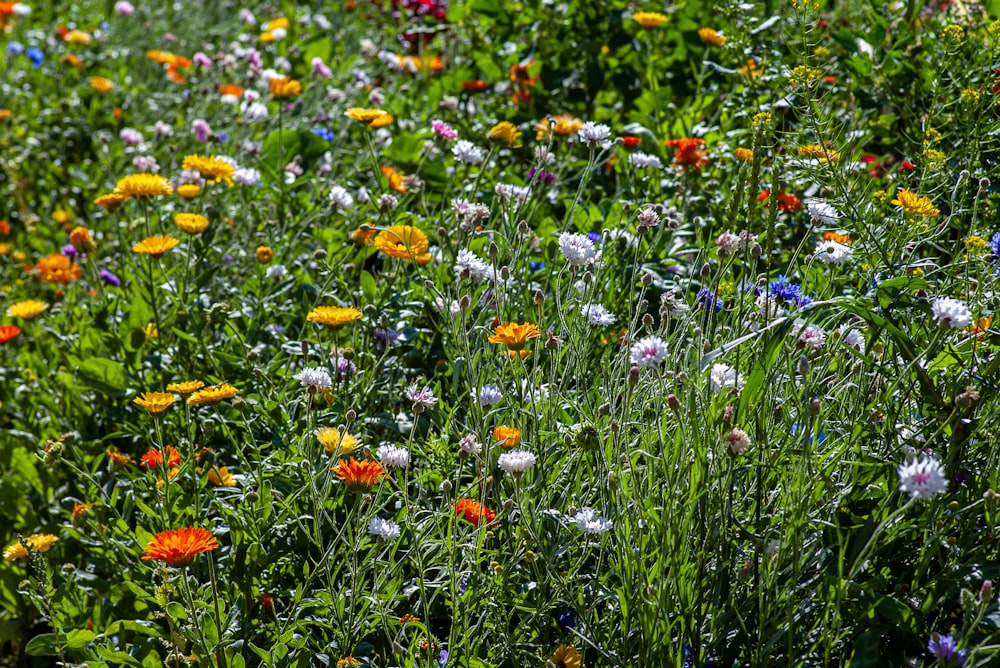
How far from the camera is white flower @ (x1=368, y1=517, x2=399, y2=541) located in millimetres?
1681

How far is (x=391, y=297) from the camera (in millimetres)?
2443

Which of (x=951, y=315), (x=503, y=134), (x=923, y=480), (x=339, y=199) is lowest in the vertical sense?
(x=339, y=199)

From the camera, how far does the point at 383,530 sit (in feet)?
5.54

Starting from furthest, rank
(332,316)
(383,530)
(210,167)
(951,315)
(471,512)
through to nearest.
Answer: (210,167) < (332,316) < (471,512) < (383,530) < (951,315)

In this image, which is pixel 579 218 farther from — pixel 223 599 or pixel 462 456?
pixel 223 599

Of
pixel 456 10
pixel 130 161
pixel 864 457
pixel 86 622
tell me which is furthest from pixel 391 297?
pixel 130 161

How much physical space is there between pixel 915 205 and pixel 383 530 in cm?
118

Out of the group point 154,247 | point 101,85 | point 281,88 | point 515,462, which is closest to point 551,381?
point 515,462

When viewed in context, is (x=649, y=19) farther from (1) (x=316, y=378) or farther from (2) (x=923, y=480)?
(2) (x=923, y=480)

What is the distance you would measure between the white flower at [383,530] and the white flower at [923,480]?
0.83 meters

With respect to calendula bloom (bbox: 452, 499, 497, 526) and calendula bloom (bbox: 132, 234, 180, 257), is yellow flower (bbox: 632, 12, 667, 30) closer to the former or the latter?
calendula bloom (bbox: 132, 234, 180, 257)

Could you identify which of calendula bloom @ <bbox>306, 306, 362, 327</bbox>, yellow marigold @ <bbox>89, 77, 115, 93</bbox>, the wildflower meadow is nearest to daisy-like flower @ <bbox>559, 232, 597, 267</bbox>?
the wildflower meadow

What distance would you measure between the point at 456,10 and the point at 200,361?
2.08 metres

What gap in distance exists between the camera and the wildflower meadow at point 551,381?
5.22 feet
